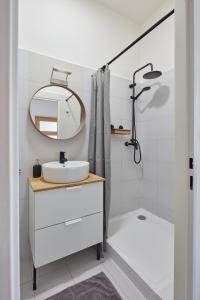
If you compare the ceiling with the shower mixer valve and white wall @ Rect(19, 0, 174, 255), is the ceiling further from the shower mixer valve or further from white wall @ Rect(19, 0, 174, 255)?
the shower mixer valve

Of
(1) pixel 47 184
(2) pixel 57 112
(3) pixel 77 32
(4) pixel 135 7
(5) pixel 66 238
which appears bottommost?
(5) pixel 66 238

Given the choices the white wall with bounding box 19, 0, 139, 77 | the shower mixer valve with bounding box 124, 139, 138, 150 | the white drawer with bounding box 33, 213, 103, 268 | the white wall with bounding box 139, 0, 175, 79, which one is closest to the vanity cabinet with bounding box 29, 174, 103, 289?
the white drawer with bounding box 33, 213, 103, 268

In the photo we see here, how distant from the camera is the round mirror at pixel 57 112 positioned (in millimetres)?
1569

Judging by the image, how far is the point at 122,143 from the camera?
218 centimetres

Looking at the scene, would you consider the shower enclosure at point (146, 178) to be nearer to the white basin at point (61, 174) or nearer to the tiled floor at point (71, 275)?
the tiled floor at point (71, 275)

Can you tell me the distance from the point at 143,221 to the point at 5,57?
218cm

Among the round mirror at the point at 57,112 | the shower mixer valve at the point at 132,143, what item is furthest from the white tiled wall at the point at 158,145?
the round mirror at the point at 57,112

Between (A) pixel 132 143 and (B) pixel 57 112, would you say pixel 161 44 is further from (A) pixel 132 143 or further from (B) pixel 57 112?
(B) pixel 57 112

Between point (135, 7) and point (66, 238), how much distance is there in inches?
109

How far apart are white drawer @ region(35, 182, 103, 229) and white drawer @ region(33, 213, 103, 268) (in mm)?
51

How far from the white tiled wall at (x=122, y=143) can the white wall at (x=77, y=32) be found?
15cm

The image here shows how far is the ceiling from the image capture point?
1975 millimetres

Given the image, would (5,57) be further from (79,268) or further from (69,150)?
(79,268)

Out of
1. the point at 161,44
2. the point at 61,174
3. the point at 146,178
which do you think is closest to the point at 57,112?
the point at 61,174
